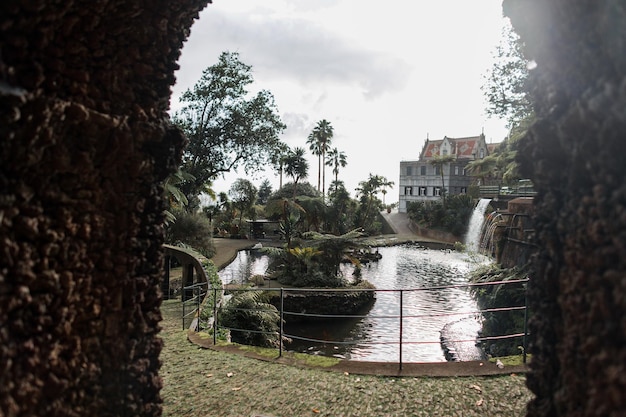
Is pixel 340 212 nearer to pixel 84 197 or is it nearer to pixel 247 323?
pixel 247 323

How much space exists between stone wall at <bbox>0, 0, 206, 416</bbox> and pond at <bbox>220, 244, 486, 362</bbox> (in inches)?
117

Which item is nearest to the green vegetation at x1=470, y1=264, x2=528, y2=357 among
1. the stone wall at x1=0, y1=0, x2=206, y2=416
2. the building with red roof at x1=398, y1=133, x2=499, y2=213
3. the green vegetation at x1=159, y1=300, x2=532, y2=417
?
the green vegetation at x1=159, y1=300, x2=532, y2=417

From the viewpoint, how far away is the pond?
9617 millimetres

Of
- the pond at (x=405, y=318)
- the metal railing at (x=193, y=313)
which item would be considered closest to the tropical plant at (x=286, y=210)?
the pond at (x=405, y=318)

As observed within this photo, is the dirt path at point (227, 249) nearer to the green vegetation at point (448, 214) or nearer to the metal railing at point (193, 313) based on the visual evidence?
the metal railing at point (193, 313)

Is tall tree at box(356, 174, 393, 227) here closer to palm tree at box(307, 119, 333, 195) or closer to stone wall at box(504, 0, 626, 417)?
palm tree at box(307, 119, 333, 195)

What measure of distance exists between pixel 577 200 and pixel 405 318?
12.1 m

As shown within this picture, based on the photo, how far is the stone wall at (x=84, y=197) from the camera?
196cm

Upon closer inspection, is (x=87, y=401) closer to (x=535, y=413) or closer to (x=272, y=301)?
(x=535, y=413)

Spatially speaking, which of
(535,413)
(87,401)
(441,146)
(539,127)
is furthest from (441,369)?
(441,146)

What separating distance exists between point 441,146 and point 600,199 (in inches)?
1845

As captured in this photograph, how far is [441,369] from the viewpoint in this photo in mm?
4871

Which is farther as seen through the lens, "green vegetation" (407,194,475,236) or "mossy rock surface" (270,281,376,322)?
"green vegetation" (407,194,475,236)

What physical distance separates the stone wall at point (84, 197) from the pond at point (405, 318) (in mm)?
2971
